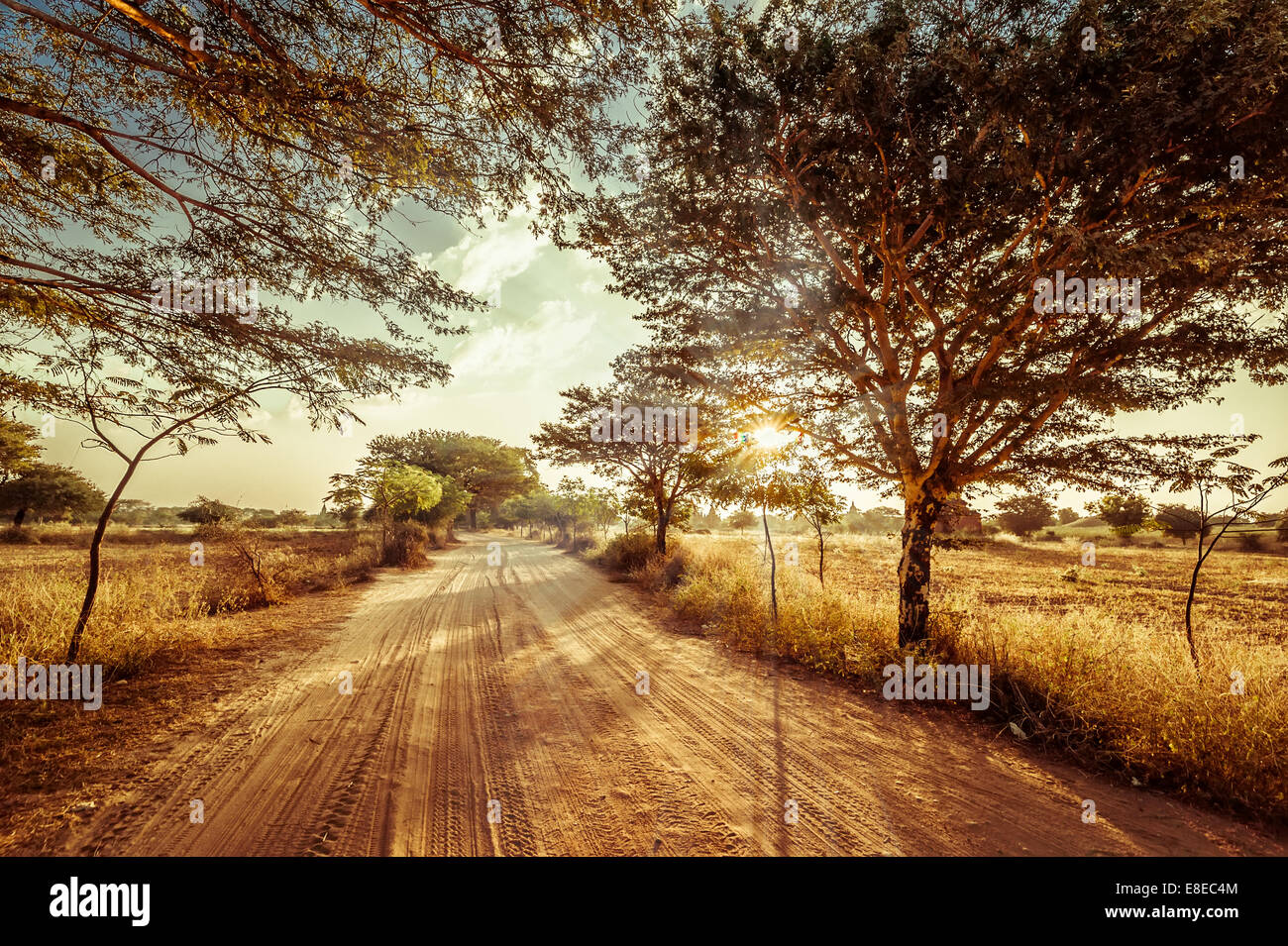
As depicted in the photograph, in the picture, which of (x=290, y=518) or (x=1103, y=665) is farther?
(x=290, y=518)

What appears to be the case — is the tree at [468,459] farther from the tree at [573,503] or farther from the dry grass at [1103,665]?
the dry grass at [1103,665]

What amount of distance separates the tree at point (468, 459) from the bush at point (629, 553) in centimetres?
2199

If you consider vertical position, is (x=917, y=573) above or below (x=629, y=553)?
above

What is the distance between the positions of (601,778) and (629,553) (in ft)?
41.6

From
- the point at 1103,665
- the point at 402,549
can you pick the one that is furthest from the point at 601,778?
the point at 402,549

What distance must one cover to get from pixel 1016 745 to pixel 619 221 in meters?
7.62

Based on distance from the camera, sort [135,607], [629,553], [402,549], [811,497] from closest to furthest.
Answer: [135,607] < [811,497] < [629,553] < [402,549]

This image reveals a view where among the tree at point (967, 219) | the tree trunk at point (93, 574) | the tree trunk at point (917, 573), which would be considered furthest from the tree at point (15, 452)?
the tree trunk at point (917, 573)

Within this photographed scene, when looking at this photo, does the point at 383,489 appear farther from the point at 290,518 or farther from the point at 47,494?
the point at 290,518

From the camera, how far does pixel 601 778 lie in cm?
316

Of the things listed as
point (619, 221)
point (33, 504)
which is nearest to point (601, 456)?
point (619, 221)

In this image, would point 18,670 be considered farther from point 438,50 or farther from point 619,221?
point 619,221

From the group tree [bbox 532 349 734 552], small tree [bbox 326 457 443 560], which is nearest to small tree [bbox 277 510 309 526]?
small tree [bbox 326 457 443 560]

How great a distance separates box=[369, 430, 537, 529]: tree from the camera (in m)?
36.8
